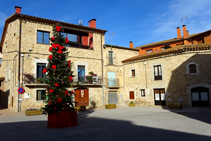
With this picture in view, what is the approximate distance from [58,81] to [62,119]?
190 centimetres

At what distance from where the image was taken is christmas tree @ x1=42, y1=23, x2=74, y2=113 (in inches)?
352

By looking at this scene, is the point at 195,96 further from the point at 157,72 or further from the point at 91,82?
the point at 91,82

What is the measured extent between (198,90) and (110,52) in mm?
10962

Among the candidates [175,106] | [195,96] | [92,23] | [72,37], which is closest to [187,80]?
[195,96]

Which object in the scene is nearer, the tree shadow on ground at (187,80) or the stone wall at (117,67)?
the tree shadow on ground at (187,80)

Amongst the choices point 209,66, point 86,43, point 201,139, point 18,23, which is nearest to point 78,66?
point 86,43

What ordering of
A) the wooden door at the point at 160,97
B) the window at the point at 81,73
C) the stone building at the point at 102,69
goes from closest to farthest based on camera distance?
the stone building at the point at 102,69 < the wooden door at the point at 160,97 < the window at the point at 81,73

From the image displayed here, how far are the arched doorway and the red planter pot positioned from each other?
1355 centimetres

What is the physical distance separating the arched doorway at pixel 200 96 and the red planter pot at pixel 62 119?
44.4 feet

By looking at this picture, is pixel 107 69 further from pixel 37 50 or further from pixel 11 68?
pixel 11 68

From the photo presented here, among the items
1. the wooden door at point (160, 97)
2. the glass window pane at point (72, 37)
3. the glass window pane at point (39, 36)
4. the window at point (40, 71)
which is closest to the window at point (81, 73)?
the glass window pane at point (72, 37)

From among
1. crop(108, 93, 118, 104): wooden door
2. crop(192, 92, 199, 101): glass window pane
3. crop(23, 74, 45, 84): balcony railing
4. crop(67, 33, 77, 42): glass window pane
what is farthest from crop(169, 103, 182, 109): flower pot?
crop(67, 33, 77, 42): glass window pane

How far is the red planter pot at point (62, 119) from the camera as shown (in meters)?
8.59

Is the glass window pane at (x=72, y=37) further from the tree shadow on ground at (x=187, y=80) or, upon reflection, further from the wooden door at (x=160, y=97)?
the tree shadow on ground at (x=187, y=80)
